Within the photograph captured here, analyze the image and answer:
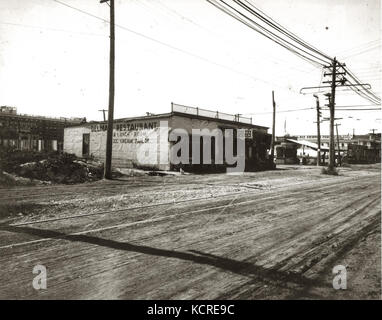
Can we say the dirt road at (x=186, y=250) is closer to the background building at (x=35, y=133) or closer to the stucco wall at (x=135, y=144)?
the stucco wall at (x=135, y=144)

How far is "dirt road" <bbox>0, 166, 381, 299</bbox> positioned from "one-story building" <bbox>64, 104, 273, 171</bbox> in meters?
17.5

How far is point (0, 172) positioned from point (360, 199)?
17.2m

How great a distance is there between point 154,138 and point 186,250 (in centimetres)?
2341

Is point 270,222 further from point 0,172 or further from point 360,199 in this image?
point 0,172

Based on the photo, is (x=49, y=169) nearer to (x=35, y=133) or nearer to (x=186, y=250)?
(x=186, y=250)

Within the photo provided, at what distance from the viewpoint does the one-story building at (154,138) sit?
28078 millimetres

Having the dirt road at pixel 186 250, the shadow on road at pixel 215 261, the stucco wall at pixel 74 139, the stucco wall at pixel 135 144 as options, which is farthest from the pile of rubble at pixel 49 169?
the stucco wall at pixel 74 139

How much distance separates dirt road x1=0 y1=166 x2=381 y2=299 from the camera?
427 centimetres

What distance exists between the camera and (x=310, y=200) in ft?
40.7

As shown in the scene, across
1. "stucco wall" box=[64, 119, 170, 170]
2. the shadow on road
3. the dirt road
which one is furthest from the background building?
the shadow on road

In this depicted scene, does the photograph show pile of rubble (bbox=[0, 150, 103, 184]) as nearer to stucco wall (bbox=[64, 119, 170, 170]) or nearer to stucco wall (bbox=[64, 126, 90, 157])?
stucco wall (bbox=[64, 119, 170, 170])
